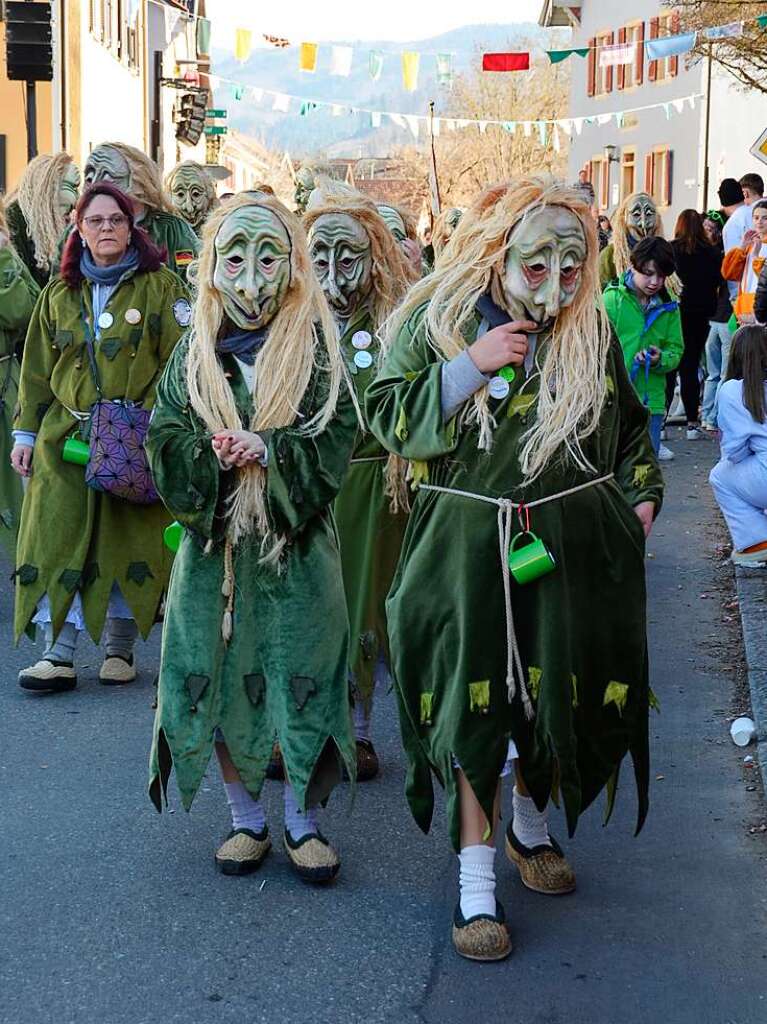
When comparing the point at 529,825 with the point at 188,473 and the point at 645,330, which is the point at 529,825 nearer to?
the point at 188,473

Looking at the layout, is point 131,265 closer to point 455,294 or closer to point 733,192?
point 455,294

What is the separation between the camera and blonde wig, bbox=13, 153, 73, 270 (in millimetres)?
8477

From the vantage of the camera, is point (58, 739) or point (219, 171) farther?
point (219, 171)

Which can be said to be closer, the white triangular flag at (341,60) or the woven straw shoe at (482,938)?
the woven straw shoe at (482,938)

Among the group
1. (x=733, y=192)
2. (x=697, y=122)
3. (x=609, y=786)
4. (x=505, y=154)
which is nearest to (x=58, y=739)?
(x=609, y=786)

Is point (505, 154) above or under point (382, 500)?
above

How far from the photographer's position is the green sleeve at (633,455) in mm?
4281

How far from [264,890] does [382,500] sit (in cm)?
154

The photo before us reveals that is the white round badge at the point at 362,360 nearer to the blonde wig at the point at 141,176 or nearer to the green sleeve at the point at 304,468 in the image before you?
the green sleeve at the point at 304,468

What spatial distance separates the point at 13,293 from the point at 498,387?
14.0 feet

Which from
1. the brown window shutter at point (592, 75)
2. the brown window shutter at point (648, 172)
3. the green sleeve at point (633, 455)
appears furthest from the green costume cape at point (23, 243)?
the brown window shutter at point (592, 75)

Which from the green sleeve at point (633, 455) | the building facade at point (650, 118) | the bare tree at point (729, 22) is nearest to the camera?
the green sleeve at point (633, 455)

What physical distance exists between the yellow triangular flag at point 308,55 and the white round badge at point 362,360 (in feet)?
58.8

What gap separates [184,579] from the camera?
4.51m
